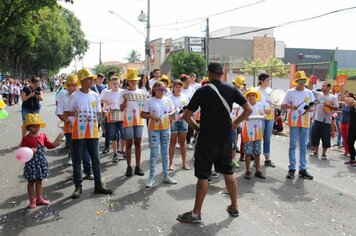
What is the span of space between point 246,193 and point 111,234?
104 inches

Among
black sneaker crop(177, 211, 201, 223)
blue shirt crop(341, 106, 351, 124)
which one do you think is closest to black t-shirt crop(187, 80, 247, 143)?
black sneaker crop(177, 211, 201, 223)

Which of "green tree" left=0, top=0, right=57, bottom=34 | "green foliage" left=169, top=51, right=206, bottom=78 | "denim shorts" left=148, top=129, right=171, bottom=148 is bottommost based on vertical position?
"denim shorts" left=148, top=129, right=171, bottom=148

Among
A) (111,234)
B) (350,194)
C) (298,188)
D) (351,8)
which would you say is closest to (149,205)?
(111,234)

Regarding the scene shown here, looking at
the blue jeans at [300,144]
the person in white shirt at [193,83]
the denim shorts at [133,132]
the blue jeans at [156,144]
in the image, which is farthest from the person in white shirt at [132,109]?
the person in white shirt at [193,83]

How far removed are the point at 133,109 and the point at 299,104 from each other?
10.3 feet

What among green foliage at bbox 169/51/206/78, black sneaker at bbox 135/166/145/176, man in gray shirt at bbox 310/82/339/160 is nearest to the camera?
black sneaker at bbox 135/166/145/176

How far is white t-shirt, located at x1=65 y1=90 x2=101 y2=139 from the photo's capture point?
20.3 feet

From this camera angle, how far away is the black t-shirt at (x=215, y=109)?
5.04 metres

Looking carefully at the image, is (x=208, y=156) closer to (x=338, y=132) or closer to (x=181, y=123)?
(x=181, y=123)

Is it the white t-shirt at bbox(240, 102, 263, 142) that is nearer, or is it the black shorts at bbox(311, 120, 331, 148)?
the white t-shirt at bbox(240, 102, 263, 142)

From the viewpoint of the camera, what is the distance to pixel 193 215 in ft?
17.1

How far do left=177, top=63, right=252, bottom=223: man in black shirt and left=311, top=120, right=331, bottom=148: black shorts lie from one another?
550 centimetres

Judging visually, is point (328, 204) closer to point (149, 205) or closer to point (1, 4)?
point (149, 205)

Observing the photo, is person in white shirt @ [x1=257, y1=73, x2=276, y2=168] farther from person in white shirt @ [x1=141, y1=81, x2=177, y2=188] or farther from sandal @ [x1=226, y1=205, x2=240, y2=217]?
sandal @ [x1=226, y1=205, x2=240, y2=217]
